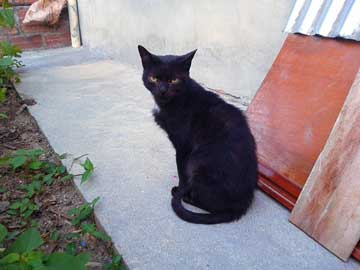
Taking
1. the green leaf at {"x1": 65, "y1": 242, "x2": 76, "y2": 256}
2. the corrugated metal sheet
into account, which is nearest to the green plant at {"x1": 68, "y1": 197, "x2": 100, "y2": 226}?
the green leaf at {"x1": 65, "y1": 242, "x2": 76, "y2": 256}

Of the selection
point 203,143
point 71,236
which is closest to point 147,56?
point 203,143

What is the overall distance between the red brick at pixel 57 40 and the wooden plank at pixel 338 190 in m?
4.11

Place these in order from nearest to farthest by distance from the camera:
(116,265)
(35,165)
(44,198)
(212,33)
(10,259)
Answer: (10,259)
(116,265)
(44,198)
(35,165)
(212,33)

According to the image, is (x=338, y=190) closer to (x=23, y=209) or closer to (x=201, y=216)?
(x=201, y=216)

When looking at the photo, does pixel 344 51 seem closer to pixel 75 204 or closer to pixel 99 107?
pixel 75 204

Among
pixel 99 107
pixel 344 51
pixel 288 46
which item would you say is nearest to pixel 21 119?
pixel 99 107

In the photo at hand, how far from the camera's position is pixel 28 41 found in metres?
4.52

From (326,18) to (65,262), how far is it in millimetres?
1710

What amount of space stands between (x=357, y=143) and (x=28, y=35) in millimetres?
4258

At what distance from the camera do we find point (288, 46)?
6.74ft

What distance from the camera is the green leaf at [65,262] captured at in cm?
103

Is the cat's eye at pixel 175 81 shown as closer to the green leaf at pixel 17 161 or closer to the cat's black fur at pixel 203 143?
the cat's black fur at pixel 203 143

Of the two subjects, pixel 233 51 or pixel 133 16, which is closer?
pixel 233 51

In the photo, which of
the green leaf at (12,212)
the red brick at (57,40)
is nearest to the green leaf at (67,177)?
the green leaf at (12,212)
